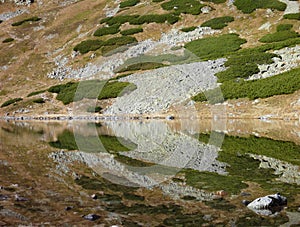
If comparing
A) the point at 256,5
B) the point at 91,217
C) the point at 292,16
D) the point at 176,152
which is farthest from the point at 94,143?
→ the point at 256,5

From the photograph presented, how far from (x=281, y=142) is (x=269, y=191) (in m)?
10.5

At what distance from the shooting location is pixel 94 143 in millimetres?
24719

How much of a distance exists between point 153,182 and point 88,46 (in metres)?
56.7

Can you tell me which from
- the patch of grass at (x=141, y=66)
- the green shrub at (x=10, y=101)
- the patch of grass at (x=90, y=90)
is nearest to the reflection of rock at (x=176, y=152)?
the patch of grass at (x=90, y=90)

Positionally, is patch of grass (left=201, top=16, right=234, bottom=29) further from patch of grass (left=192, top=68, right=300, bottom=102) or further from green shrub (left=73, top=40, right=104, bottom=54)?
patch of grass (left=192, top=68, right=300, bottom=102)

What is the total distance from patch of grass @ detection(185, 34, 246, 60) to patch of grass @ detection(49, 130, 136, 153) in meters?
27.7

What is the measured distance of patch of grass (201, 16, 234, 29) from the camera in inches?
2399

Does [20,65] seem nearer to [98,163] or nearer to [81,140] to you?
[81,140]

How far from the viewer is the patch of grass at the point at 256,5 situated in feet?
194

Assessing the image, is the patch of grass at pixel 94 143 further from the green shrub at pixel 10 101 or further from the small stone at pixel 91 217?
the green shrub at pixel 10 101

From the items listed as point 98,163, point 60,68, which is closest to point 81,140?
point 98,163

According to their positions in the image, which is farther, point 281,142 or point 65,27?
point 65,27

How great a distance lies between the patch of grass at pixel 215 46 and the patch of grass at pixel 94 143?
2769cm

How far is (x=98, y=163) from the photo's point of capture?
1661 cm
